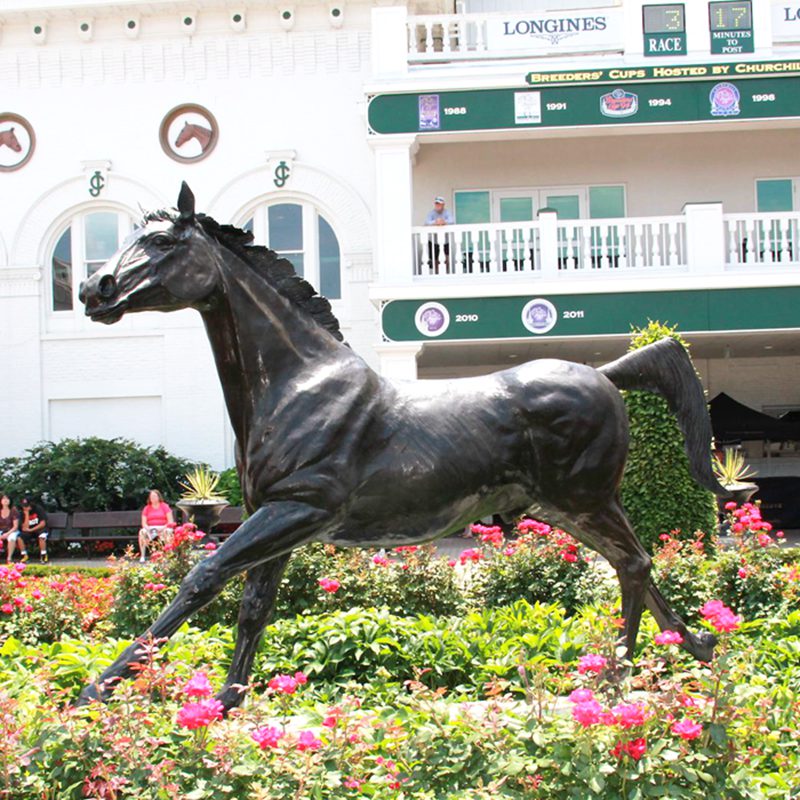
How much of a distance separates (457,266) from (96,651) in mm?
12089

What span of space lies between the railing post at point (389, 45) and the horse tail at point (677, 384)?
43.8ft

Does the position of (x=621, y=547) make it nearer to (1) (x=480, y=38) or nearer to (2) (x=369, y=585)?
(2) (x=369, y=585)

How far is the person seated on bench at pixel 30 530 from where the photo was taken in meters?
15.6

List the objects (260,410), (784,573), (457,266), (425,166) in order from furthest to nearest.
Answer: (425,166) → (457,266) → (784,573) → (260,410)

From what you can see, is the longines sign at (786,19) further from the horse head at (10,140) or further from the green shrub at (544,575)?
the horse head at (10,140)

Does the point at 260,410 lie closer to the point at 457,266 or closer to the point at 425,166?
the point at 457,266

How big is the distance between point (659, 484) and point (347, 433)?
685 cm

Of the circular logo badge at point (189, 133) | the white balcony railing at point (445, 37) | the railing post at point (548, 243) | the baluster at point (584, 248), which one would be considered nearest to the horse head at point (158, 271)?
the railing post at point (548, 243)

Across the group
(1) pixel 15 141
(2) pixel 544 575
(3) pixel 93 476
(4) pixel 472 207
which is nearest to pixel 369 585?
(2) pixel 544 575

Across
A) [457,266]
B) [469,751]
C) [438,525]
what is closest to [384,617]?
[438,525]

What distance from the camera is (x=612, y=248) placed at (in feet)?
54.9

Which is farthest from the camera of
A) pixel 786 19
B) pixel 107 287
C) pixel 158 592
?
pixel 786 19

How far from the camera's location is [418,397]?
4387 mm

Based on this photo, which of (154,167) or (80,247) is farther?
(80,247)
